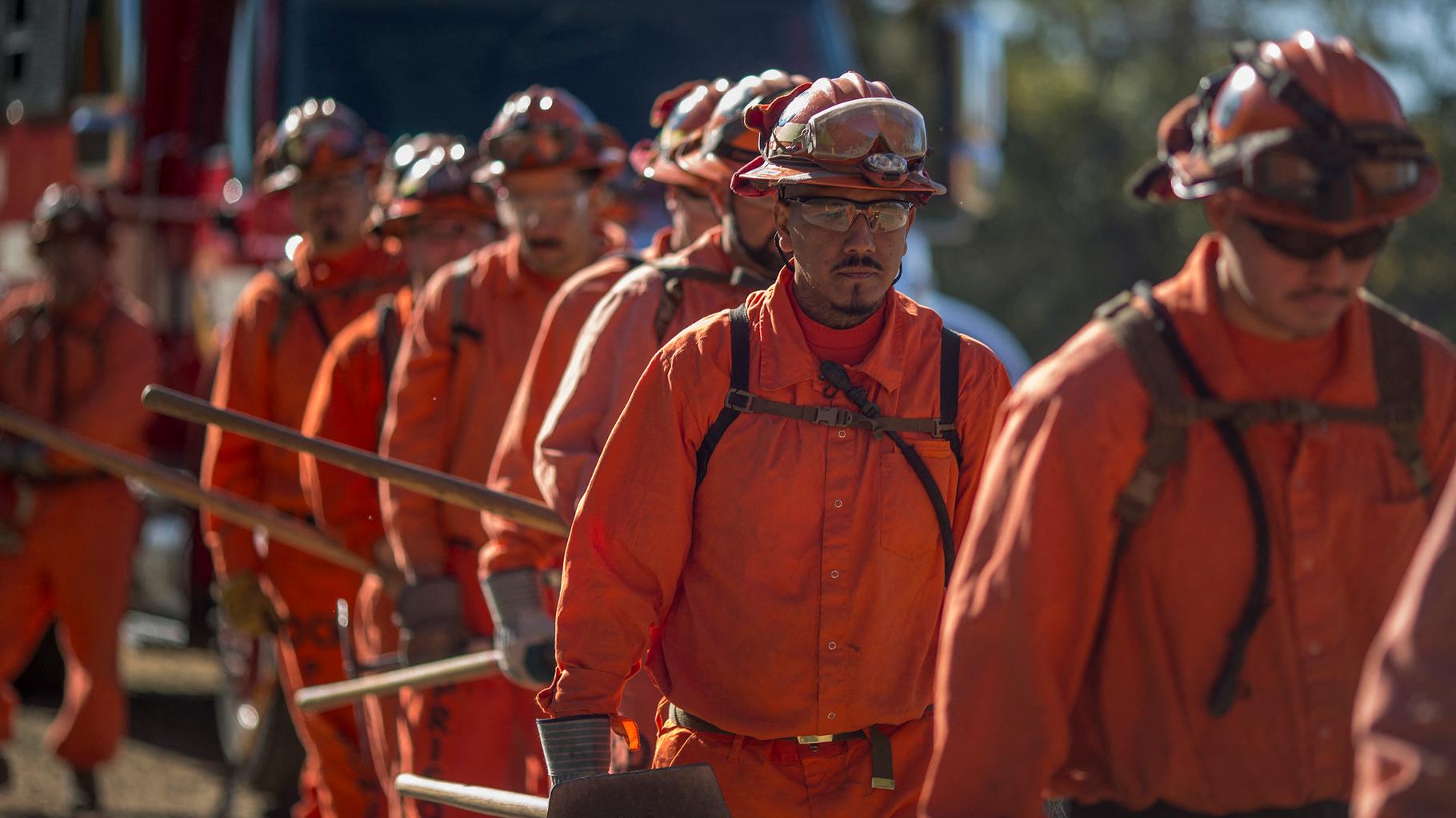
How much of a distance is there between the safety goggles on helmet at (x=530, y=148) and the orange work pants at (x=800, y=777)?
2.55 meters

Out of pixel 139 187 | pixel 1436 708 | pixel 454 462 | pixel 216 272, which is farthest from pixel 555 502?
pixel 139 187

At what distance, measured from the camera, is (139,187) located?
11.3 m

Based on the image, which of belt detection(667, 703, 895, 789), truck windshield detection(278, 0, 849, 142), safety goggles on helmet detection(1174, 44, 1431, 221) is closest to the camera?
safety goggles on helmet detection(1174, 44, 1431, 221)

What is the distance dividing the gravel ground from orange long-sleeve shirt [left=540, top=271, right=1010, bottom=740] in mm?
5159

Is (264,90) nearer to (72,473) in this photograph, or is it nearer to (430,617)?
(72,473)

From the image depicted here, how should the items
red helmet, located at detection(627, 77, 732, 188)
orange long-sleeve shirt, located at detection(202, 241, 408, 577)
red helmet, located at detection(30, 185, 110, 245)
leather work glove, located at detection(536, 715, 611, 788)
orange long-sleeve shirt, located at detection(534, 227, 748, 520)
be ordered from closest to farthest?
leather work glove, located at detection(536, 715, 611, 788)
orange long-sleeve shirt, located at detection(534, 227, 748, 520)
red helmet, located at detection(627, 77, 732, 188)
orange long-sleeve shirt, located at detection(202, 241, 408, 577)
red helmet, located at detection(30, 185, 110, 245)

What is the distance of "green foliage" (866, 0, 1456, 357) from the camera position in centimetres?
2288

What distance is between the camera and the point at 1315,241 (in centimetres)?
304

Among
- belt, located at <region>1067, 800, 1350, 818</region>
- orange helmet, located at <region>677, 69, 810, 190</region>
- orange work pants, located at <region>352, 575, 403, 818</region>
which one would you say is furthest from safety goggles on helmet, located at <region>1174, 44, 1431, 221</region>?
orange work pants, located at <region>352, 575, 403, 818</region>

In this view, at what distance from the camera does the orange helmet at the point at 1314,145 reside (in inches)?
119

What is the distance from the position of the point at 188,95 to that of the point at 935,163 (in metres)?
4.25

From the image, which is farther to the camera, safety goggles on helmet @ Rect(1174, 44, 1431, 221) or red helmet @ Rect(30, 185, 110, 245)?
red helmet @ Rect(30, 185, 110, 245)

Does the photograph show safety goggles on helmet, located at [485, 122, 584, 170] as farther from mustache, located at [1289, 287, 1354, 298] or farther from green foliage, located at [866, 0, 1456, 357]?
green foliage, located at [866, 0, 1456, 357]

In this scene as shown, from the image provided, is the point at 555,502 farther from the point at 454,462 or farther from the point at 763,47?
the point at 763,47
